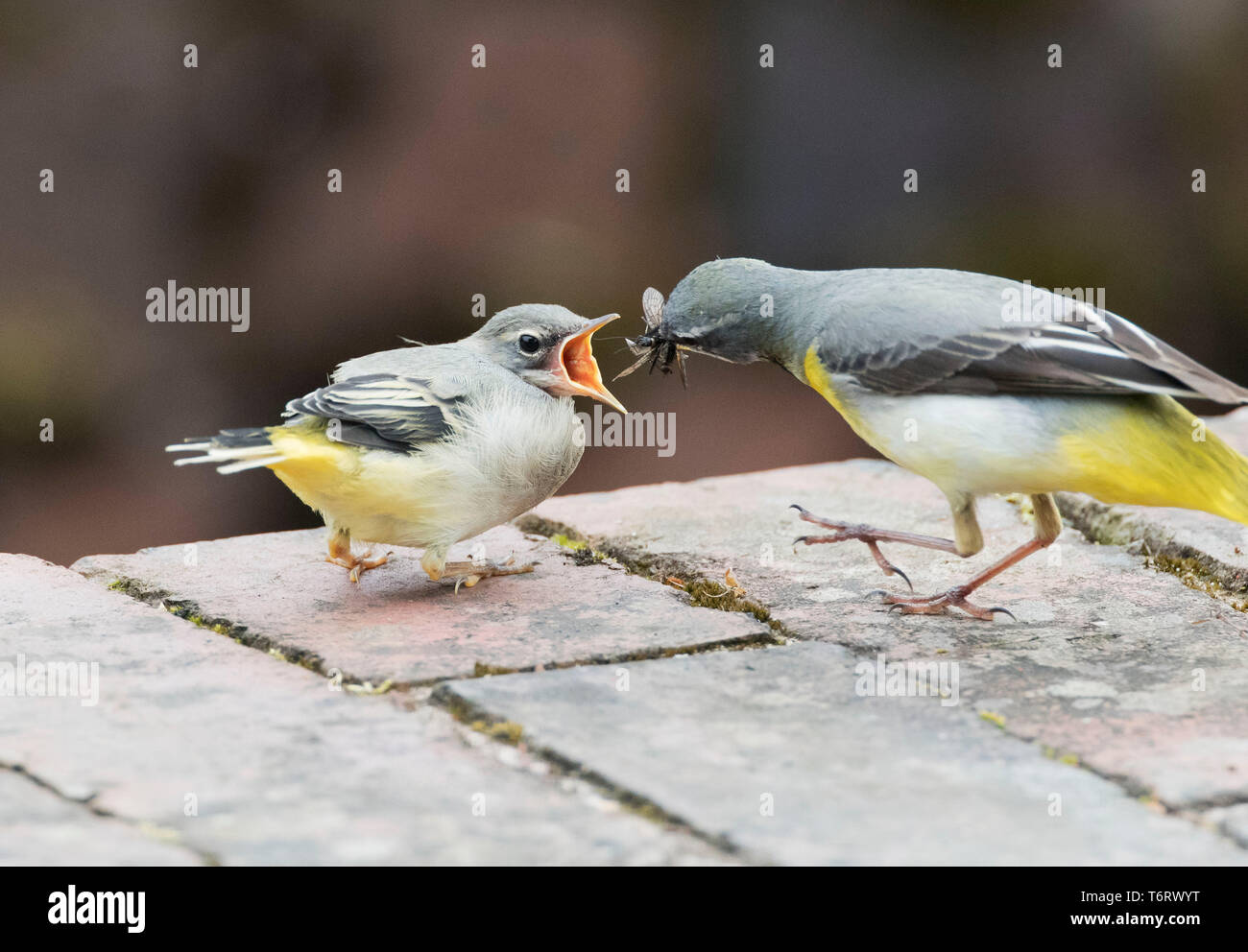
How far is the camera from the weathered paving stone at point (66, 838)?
2424mm

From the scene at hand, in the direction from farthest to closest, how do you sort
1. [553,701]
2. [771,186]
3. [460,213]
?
1. [771,186]
2. [460,213]
3. [553,701]

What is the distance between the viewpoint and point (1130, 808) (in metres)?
2.73

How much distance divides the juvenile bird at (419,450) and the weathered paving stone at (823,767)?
95 cm

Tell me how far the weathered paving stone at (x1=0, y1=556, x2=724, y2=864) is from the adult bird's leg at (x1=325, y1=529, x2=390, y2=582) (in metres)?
0.75

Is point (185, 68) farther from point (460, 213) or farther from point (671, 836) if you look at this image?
point (671, 836)

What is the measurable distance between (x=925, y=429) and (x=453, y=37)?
542cm

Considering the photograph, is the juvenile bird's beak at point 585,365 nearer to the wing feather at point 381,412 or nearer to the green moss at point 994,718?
the wing feather at point 381,412

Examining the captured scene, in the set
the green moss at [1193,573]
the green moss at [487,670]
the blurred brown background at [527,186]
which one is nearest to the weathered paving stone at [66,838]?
the green moss at [487,670]

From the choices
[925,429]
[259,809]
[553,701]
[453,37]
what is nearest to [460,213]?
[453,37]

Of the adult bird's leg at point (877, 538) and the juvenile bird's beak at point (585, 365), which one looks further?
the juvenile bird's beak at point (585, 365)

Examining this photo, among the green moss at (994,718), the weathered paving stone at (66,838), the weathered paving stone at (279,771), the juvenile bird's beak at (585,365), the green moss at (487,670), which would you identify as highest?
the juvenile bird's beak at (585,365)

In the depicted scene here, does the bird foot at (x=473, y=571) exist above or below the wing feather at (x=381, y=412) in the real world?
below

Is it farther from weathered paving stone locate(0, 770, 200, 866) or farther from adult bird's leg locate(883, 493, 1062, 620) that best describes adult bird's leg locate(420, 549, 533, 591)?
weathered paving stone locate(0, 770, 200, 866)

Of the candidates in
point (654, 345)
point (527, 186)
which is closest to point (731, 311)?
point (654, 345)
